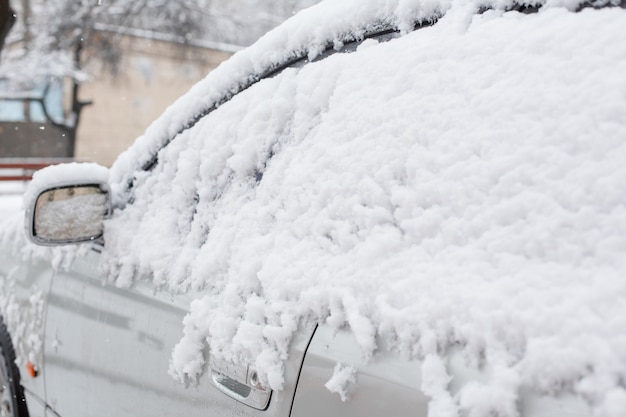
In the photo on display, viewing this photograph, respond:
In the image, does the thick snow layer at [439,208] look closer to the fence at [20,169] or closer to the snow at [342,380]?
the snow at [342,380]

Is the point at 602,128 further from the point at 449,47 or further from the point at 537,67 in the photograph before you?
the point at 449,47

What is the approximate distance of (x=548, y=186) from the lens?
1118 millimetres

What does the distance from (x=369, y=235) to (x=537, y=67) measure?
0.48 metres

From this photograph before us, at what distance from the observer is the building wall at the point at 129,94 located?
17.4m

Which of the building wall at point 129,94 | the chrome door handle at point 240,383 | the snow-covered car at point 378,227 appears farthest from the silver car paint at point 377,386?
the building wall at point 129,94

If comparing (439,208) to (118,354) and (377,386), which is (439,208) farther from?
(118,354)

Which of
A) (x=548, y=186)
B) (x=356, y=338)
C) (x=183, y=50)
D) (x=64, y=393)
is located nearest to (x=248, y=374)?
(x=356, y=338)

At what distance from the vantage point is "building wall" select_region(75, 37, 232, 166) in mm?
17422

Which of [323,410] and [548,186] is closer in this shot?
[548,186]

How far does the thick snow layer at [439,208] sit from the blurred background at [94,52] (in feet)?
40.2

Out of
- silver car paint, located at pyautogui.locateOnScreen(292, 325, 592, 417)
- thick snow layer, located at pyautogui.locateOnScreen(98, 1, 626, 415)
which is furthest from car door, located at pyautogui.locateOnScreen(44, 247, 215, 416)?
silver car paint, located at pyautogui.locateOnScreen(292, 325, 592, 417)

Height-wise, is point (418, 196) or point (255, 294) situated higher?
point (418, 196)

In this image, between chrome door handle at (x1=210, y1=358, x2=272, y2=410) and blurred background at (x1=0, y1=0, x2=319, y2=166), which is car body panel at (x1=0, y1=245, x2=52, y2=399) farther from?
blurred background at (x1=0, y1=0, x2=319, y2=166)

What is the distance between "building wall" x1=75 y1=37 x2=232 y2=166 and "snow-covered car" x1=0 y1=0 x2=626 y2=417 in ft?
51.0
